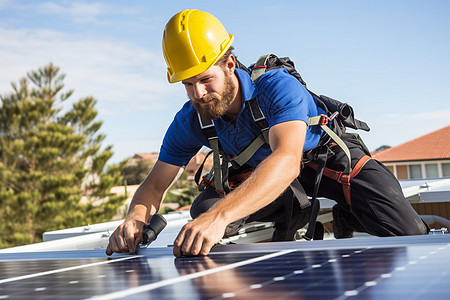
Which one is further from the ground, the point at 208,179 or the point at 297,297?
the point at 208,179

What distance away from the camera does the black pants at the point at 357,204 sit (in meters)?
3.67

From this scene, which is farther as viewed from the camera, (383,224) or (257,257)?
(383,224)

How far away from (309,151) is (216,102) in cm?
75

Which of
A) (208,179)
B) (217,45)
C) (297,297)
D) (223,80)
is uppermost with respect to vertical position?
(217,45)

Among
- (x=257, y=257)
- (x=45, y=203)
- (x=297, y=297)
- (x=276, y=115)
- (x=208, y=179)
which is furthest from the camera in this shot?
(x=45, y=203)

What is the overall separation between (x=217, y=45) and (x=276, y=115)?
67 centimetres

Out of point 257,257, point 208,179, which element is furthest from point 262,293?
point 208,179

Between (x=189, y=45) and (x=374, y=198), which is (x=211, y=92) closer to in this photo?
(x=189, y=45)

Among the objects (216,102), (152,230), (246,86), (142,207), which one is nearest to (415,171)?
(246,86)

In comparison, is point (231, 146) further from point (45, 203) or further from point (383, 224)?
point (45, 203)

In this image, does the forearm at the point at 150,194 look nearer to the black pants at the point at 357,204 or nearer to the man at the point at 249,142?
the man at the point at 249,142

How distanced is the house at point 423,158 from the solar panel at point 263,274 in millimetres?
40798

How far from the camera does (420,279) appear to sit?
50.6 inches

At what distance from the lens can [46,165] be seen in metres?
32.3
